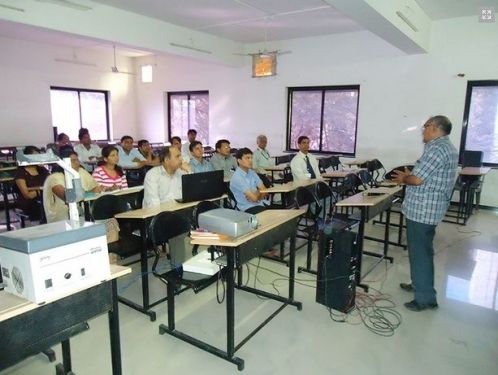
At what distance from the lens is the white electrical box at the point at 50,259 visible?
4.45 feet

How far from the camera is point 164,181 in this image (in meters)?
3.60

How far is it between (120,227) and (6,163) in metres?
3.70

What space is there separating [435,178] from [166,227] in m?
2.09

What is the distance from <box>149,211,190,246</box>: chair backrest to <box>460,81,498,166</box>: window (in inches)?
223

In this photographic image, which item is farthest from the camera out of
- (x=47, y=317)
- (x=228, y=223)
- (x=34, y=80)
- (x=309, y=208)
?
(x=34, y=80)

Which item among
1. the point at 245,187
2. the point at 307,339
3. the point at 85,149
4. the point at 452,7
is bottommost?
the point at 307,339

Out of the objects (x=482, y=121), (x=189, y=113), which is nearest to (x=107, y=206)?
(x=482, y=121)

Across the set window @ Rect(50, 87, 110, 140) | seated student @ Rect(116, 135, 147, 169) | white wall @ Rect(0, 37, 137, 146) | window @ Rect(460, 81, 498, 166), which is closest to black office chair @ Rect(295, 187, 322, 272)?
seated student @ Rect(116, 135, 147, 169)

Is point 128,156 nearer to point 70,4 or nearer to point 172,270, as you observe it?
point 70,4

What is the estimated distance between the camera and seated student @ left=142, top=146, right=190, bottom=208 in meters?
3.46

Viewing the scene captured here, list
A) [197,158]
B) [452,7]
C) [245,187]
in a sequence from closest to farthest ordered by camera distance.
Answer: [245,187] < [197,158] < [452,7]

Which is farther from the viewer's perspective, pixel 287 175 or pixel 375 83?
pixel 375 83

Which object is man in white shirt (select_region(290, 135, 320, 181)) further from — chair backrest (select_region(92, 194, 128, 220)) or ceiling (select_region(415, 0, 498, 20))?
ceiling (select_region(415, 0, 498, 20))

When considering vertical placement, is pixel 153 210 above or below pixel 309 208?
above
